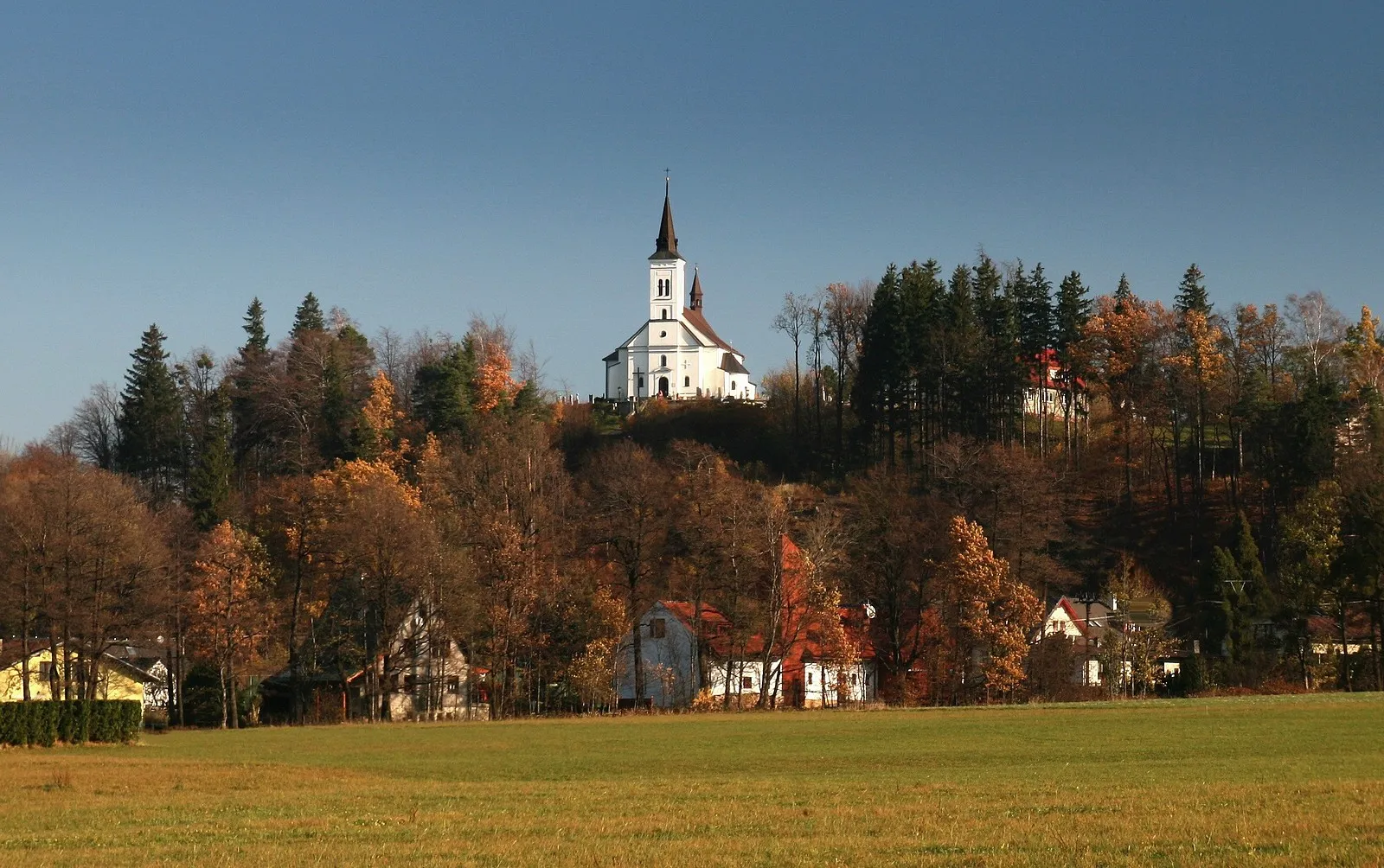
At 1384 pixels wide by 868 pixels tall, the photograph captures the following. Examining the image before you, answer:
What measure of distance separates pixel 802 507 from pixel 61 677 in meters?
45.2

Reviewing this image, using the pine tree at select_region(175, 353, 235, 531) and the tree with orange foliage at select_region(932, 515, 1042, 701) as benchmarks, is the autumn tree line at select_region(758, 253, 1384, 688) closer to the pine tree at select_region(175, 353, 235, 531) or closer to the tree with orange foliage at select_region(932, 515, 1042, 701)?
the tree with orange foliage at select_region(932, 515, 1042, 701)

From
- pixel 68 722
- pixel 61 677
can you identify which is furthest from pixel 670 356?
pixel 68 722

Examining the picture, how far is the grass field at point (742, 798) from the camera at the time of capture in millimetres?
16953

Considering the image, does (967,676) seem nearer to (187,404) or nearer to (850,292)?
(850,292)

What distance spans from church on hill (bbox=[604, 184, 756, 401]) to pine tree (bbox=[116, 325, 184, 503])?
48.7 metres

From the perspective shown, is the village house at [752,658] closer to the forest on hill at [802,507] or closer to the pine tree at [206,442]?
the forest on hill at [802,507]

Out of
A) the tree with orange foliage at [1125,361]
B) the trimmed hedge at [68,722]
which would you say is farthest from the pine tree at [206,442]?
the tree with orange foliage at [1125,361]

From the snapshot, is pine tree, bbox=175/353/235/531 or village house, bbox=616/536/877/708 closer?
village house, bbox=616/536/877/708

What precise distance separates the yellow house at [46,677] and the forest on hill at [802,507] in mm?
2901

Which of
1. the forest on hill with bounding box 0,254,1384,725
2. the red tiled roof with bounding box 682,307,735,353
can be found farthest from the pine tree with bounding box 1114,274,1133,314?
the red tiled roof with bounding box 682,307,735,353

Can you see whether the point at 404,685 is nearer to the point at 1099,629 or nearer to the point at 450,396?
the point at 450,396

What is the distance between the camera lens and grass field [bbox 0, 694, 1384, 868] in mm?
16953

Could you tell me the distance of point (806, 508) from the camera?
9775 centimetres

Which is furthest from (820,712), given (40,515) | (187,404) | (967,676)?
(187,404)
